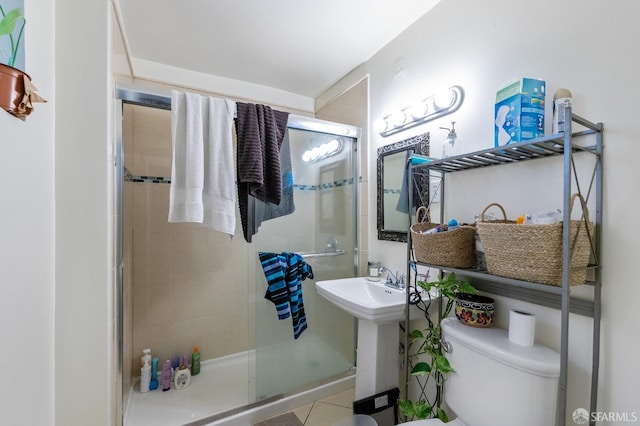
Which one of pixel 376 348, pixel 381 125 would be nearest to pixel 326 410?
pixel 376 348

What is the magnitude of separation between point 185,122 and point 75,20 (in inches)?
20.9

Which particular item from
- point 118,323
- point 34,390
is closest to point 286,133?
point 118,323

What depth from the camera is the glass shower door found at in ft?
5.60

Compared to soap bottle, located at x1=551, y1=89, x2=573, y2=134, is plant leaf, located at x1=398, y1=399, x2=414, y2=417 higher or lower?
lower

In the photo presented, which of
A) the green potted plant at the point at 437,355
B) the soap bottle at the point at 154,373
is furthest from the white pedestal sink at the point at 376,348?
the soap bottle at the point at 154,373

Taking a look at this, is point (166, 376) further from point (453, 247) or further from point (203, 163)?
point (453, 247)

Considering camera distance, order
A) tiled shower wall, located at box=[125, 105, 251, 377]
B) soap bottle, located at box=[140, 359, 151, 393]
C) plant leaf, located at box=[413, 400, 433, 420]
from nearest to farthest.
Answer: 1. plant leaf, located at box=[413, 400, 433, 420]
2. soap bottle, located at box=[140, 359, 151, 393]
3. tiled shower wall, located at box=[125, 105, 251, 377]

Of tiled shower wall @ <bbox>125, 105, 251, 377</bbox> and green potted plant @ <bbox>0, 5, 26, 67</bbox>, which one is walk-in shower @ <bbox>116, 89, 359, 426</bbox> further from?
green potted plant @ <bbox>0, 5, 26, 67</bbox>

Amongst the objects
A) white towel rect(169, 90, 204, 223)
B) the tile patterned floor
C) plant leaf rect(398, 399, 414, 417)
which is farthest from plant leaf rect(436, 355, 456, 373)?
white towel rect(169, 90, 204, 223)

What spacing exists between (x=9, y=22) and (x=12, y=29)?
2 cm

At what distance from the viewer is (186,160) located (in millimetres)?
1368

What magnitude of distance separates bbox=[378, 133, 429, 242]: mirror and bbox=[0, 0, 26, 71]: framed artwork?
1.59 metres

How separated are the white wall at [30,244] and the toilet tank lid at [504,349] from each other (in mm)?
1413

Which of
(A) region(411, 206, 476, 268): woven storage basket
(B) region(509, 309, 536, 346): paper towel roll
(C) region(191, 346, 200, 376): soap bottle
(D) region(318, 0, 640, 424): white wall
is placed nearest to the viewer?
(D) region(318, 0, 640, 424): white wall
